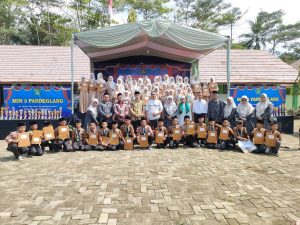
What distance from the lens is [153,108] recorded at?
7.91 metres

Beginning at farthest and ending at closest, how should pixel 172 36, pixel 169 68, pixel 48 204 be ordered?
pixel 169 68 → pixel 172 36 → pixel 48 204

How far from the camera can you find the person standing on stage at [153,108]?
7.89m

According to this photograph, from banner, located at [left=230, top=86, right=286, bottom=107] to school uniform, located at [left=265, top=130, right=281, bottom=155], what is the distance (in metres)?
4.04

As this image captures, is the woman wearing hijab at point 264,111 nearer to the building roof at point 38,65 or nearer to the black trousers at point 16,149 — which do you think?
the black trousers at point 16,149

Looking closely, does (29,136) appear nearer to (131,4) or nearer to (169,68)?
(169,68)

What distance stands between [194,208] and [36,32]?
24.8 metres

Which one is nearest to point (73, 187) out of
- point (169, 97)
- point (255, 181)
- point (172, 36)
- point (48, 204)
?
point (48, 204)

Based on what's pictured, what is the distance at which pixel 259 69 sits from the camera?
48.4 ft

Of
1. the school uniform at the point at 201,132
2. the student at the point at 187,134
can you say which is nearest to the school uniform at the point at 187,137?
the student at the point at 187,134

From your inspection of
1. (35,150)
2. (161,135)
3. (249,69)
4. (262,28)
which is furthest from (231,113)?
(262,28)

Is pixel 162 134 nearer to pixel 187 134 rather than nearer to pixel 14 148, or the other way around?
pixel 187 134

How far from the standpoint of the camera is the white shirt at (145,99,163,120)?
7.91m

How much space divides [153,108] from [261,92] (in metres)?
5.18

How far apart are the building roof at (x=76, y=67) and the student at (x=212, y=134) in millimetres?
6572
